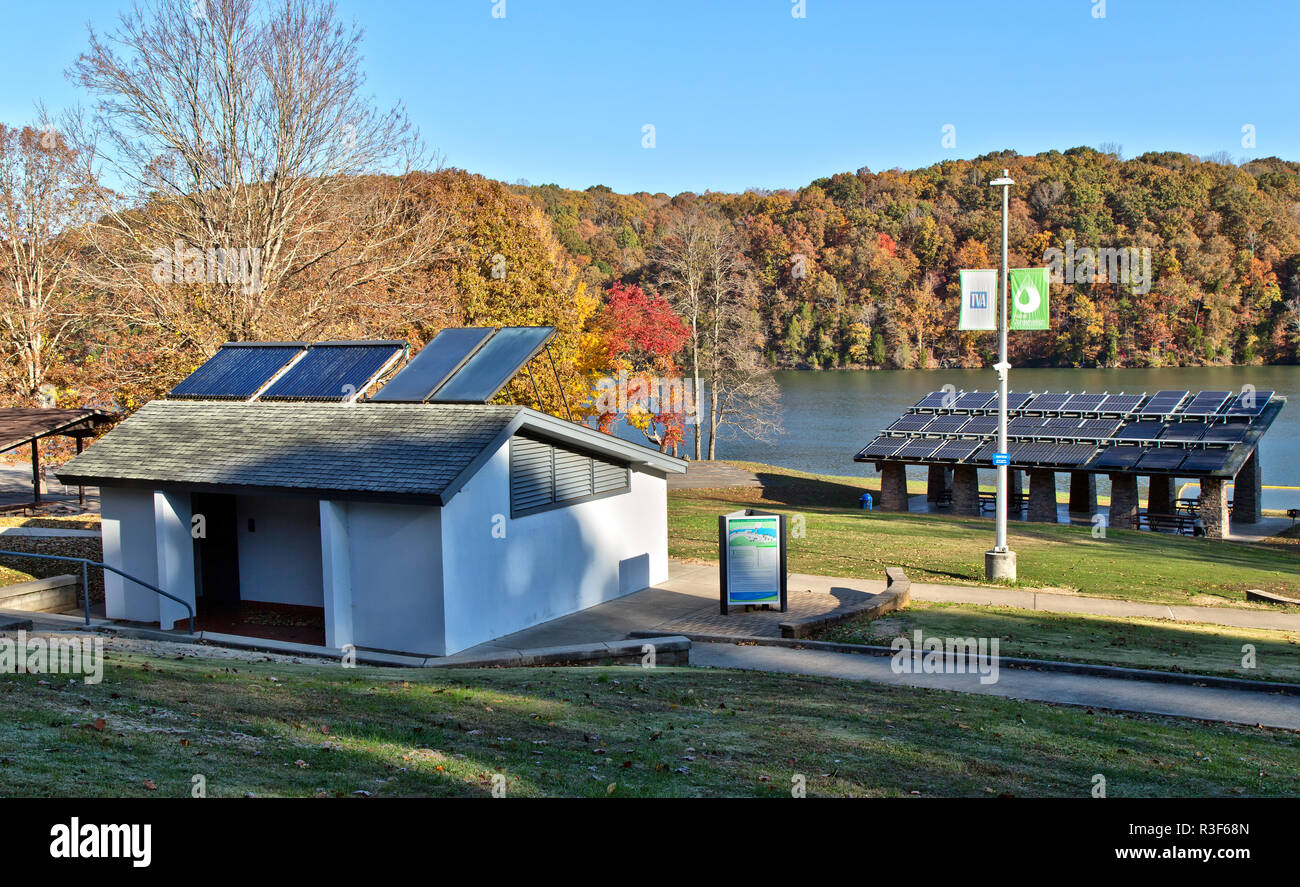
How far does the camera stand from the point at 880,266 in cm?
11781

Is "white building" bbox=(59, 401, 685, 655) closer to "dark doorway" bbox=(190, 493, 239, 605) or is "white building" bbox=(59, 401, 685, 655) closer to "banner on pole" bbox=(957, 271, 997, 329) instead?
"dark doorway" bbox=(190, 493, 239, 605)

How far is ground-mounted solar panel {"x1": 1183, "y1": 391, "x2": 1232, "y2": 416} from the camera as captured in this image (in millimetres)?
38281

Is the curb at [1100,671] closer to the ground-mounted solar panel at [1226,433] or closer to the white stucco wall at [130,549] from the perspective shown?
the white stucco wall at [130,549]

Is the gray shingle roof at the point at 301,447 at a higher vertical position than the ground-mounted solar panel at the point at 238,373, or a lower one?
lower

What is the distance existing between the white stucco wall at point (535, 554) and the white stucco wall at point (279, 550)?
14.6 feet

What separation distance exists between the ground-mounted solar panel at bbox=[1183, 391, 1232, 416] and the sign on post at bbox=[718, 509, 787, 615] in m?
27.0

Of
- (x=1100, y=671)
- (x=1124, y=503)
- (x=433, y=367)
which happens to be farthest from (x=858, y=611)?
(x=1124, y=503)

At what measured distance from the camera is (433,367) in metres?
19.3

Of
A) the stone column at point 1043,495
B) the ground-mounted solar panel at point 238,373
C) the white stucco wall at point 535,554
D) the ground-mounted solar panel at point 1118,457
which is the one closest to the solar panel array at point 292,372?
the ground-mounted solar panel at point 238,373

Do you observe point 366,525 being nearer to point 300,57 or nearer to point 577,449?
point 577,449

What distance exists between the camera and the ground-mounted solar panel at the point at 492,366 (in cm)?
1777

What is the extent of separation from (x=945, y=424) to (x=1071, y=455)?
5596 millimetres

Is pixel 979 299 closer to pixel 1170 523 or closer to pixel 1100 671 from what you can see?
pixel 1100 671
